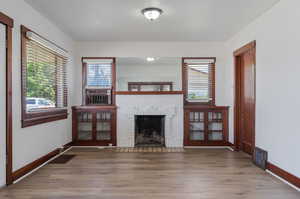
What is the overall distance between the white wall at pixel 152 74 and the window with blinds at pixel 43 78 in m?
1.74

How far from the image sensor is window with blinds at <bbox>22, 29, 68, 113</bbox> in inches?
125

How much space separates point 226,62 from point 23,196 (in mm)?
4728

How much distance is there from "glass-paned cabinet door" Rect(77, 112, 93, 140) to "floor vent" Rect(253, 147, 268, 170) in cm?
359

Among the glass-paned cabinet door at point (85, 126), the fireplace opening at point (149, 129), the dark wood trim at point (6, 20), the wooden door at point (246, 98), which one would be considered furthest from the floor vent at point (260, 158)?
the dark wood trim at point (6, 20)

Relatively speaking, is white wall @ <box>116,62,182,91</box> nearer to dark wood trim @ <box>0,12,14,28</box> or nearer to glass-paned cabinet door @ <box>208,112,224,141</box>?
glass-paned cabinet door @ <box>208,112,224,141</box>

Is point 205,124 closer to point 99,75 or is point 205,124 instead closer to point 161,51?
point 161,51

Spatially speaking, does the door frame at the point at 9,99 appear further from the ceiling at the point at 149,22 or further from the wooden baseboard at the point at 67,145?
the wooden baseboard at the point at 67,145

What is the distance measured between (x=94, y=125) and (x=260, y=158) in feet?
11.8

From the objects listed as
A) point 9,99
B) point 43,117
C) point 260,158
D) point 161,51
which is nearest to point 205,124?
point 260,158

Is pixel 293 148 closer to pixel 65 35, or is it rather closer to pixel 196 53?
pixel 196 53

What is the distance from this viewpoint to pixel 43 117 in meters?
3.51

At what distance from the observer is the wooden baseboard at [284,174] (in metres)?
2.62

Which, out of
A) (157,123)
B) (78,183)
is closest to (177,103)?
(157,123)

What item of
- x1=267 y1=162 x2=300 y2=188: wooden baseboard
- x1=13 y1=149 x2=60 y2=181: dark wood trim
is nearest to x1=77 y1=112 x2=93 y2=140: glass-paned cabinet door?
x1=13 y1=149 x2=60 y2=181: dark wood trim
